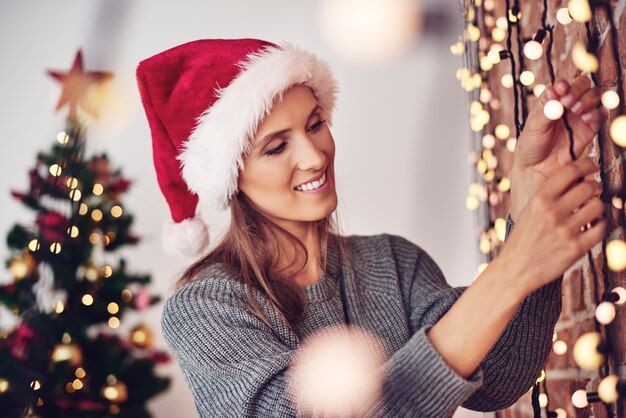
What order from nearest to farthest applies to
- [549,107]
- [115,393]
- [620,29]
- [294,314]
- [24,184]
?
[549,107], [620,29], [294,314], [115,393], [24,184]

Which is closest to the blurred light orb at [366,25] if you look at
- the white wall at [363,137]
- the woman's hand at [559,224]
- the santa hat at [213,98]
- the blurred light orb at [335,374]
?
the white wall at [363,137]

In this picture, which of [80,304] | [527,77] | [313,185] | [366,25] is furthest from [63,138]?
[527,77]

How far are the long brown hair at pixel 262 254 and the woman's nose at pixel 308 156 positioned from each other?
21 centimetres

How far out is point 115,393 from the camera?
2059mm

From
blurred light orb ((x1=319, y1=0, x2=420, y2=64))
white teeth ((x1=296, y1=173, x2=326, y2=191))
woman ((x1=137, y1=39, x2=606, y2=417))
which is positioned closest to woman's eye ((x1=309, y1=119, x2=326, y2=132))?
woman ((x1=137, y1=39, x2=606, y2=417))

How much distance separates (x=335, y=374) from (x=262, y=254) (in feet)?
1.37

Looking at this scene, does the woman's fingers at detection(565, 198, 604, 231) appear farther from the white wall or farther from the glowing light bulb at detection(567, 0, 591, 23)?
the white wall

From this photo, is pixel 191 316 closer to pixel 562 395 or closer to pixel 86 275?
pixel 562 395

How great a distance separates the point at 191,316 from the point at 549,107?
68 cm

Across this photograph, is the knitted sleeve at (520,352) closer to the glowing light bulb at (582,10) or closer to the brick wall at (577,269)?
the brick wall at (577,269)

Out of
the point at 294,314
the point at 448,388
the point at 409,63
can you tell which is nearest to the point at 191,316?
the point at 294,314

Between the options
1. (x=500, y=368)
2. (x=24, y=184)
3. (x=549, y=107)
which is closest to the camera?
(x=549, y=107)

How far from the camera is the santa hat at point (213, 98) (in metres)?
1.18

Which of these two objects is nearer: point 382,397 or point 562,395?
point 382,397
